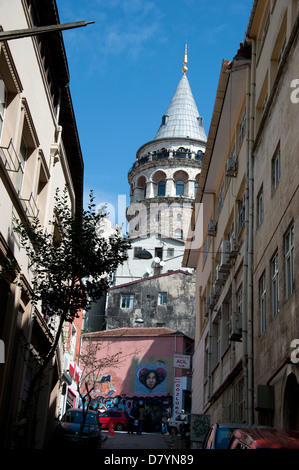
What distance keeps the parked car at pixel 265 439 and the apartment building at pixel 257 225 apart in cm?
430

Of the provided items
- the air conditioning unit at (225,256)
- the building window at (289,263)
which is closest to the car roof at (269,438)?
the building window at (289,263)

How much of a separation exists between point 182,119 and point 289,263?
67.9 meters

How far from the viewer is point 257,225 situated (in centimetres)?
1803

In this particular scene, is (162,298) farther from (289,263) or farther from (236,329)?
(289,263)

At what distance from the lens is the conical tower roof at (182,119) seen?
78938 millimetres

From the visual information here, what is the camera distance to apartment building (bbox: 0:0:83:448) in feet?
44.5

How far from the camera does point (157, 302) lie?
194 ft

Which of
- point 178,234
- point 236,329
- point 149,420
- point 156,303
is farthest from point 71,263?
point 178,234

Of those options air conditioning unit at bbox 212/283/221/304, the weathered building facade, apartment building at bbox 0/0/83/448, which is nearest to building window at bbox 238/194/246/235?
air conditioning unit at bbox 212/283/221/304

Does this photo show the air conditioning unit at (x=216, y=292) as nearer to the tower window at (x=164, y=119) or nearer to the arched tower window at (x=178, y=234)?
the arched tower window at (x=178, y=234)

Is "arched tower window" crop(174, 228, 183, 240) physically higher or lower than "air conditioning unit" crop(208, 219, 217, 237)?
higher

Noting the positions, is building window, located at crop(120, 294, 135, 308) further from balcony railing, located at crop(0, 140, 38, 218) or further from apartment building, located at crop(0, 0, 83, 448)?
balcony railing, located at crop(0, 140, 38, 218)
